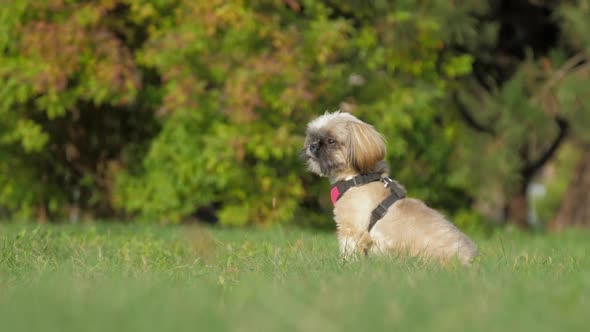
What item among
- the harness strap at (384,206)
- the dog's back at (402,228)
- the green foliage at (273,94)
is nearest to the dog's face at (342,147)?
the dog's back at (402,228)

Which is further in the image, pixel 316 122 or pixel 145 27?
pixel 145 27

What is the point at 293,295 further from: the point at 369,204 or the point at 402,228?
the point at 369,204

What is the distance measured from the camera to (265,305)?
13.9ft

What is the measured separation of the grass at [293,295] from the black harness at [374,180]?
53 centimetres

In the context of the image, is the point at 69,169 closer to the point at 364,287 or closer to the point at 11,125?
the point at 11,125

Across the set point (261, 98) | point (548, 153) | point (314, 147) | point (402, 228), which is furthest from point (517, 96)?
point (402, 228)

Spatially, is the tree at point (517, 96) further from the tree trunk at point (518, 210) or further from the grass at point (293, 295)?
the grass at point (293, 295)

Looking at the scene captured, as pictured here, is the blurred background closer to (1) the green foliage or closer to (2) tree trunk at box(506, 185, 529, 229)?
(1) the green foliage

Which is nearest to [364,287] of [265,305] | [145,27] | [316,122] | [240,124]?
[265,305]

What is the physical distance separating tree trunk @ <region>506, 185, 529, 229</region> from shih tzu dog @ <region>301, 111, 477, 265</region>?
13651 millimetres

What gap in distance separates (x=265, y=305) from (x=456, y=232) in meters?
2.83

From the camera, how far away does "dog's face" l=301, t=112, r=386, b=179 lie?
7.25m

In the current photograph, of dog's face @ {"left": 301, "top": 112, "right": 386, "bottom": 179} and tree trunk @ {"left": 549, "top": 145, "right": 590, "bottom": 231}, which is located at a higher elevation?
dog's face @ {"left": 301, "top": 112, "right": 386, "bottom": 179}

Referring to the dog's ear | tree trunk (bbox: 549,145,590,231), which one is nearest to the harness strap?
the dog's ear
